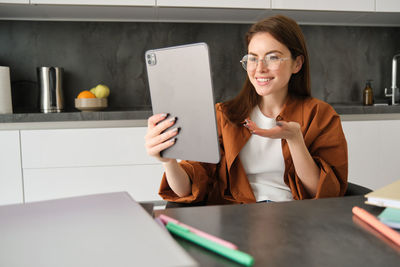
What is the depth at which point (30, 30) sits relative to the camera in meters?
2.57

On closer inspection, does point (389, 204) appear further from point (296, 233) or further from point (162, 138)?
point (162, 138)

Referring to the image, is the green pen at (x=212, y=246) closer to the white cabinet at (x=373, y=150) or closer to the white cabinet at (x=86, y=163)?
the white cabinet at (x=86, y=163)

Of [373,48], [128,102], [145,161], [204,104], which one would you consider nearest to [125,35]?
[128,102]

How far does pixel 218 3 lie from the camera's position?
91.5 inches

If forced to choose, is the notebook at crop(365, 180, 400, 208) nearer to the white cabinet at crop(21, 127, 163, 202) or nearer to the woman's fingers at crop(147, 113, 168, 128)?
the woman's fingers at crop(147, 113, 168, 128)

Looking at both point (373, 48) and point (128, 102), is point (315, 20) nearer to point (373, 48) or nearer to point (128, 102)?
point (373, 48)

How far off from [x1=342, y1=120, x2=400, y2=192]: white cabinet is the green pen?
6.71 ft

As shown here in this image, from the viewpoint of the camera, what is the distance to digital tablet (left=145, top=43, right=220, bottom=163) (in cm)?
67

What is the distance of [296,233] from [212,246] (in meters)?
0.15

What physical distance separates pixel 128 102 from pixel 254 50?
1.67m

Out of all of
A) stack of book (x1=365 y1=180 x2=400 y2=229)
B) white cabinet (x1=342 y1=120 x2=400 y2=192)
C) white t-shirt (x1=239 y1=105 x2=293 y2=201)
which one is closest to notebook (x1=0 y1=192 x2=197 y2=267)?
stack of book (x1=365 y1=180 x2=400 y2=229)

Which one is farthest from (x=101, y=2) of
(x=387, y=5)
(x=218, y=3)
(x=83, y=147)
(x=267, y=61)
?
(x=387, y=5)

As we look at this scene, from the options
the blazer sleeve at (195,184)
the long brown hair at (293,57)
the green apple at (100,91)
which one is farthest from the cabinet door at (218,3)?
the blazer sleeve at (195,184)

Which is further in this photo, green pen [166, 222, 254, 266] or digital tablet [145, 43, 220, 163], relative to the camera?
digital tablet [145, 43, 220, 163]
